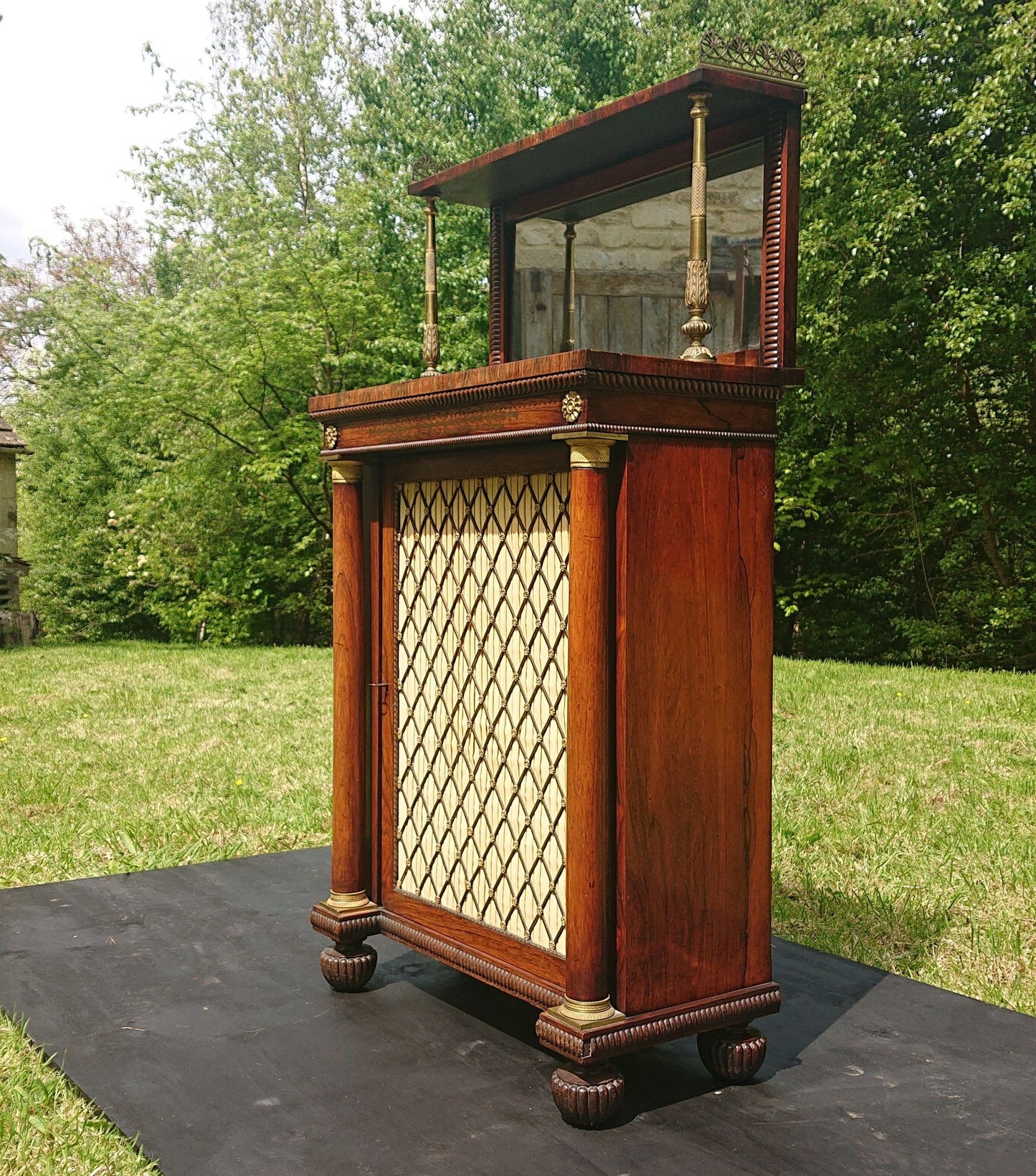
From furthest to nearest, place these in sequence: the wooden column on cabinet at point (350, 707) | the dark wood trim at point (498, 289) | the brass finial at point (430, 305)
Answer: the dark wood trim at point (498, 289), the brass finial at point (430, 305), the wooden column on cabinet at point (350, 707)

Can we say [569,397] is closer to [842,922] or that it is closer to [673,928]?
[673,928]

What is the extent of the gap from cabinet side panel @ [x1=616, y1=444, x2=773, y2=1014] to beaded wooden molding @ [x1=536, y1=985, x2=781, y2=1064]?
1.2 inches

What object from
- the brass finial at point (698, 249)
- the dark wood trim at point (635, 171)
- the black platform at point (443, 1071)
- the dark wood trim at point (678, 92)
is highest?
the dark wood trim at point (678, 92)

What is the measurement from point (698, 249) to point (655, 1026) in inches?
64.8

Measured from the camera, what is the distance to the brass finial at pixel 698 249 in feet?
8.80

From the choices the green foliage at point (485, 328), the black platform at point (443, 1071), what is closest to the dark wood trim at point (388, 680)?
the black platform at point (443, 1071)

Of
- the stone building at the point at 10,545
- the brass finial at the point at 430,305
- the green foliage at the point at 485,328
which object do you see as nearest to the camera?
the brass finial at the point at 430,305

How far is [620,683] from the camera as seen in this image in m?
2.56

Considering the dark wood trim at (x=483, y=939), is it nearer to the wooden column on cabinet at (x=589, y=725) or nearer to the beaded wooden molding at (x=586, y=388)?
the wooden column on cabinet at (x=589, y=725)

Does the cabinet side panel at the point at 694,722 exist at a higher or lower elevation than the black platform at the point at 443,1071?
higher

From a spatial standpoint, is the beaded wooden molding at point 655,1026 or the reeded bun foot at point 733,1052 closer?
the beaded wooden molding at point 655,1026

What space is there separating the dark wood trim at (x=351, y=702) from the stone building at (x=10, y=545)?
15.6 m

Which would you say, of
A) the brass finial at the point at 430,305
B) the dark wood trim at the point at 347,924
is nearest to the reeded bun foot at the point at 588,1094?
the dark wood trim at the point at 347,924

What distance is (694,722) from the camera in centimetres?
267
